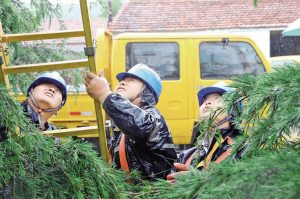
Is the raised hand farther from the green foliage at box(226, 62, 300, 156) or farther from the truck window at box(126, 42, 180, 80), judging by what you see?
the truck window at box(126, 42, 180, 80)

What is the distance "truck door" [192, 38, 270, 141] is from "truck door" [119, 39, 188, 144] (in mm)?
238

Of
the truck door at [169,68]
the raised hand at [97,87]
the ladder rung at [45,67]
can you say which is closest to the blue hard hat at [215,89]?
the raised hand at [97,87]

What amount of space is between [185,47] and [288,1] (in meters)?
12.0

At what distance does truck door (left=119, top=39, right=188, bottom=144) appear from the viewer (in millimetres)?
5023

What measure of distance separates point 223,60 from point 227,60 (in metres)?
0.07

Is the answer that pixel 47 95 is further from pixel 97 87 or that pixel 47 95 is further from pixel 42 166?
pixel 42 166

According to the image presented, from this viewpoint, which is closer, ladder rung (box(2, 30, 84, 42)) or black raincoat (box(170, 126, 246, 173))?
ladder rung (box(2, 30, 84, 42))

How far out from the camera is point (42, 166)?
1212 millimetres

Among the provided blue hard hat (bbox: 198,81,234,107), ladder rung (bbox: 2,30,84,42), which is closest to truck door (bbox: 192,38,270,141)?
blue hard hat (bbox: 198,81,234,107)

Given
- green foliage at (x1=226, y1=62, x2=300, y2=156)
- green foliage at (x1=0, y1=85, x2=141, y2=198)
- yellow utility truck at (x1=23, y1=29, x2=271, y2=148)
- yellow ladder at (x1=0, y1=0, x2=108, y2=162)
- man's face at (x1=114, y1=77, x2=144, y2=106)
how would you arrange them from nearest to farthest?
green foliage at (x1=226, y1=62, x2=300, y2=156)
green foliage at (x1=0, y1=85, x2=141, y2=198)
yellow ladder at (x1=0, y1=0, x2=108, y2=162)
man's face at (x1=114, y1=77, x2=144, y2=106)
yellow utility truck at (x1=23, y1=29, x2=271, y2=148)

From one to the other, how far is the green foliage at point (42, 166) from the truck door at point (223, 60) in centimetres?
390

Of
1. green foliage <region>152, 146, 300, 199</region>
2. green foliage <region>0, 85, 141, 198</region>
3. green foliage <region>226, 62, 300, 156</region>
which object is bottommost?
green foliage <region>0, 85, 141, 198</region>

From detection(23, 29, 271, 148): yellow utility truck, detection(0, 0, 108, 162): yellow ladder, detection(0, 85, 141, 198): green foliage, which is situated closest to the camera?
detection(0, 85, 141, 198): green foliage

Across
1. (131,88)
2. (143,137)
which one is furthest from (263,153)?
(131,88)
